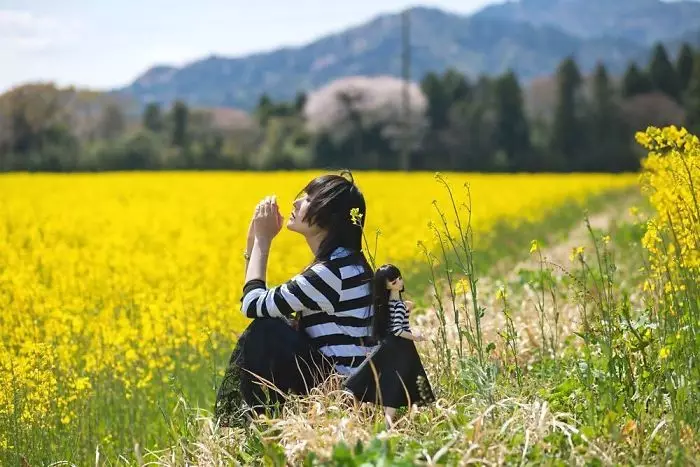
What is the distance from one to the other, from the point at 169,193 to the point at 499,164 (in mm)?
23254

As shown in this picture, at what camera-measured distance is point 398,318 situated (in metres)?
3.46

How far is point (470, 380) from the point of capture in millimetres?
3451

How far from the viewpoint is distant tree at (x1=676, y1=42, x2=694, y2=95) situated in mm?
47812

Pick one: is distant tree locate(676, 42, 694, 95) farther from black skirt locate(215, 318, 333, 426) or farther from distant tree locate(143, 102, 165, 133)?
black skirt locate(215, 318, 333, 426)

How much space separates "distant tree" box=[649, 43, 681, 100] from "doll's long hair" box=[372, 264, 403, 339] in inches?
1826

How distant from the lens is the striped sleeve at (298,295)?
360 cm

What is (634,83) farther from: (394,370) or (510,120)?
(394,370)

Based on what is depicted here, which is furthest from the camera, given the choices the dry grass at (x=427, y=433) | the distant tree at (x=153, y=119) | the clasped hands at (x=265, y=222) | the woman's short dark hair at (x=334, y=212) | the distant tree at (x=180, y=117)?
the distant tree at (x=153, y=119)

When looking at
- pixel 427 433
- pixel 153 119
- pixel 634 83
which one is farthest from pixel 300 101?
pixel 427 433

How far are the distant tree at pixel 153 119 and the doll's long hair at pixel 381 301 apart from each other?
48.8 m

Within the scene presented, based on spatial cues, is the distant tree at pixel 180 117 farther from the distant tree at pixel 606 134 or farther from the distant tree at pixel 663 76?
the distant tree at pixel 663 76

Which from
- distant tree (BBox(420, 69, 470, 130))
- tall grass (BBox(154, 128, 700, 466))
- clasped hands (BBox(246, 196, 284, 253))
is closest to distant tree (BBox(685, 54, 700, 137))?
distant tree (BBox(420, 69, 470, 130))

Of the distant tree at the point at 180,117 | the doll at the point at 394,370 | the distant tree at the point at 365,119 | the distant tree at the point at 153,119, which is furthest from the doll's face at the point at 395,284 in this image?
the distant tree at the point at 153,119

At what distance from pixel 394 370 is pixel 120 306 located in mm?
3003
